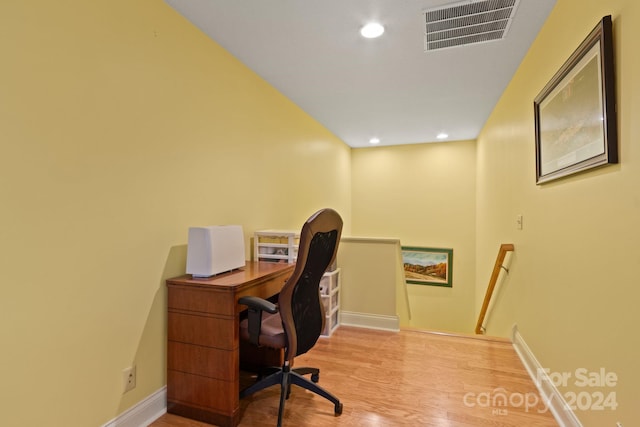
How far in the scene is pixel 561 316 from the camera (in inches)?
72.2

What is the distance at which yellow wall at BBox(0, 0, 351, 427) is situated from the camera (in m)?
1.26

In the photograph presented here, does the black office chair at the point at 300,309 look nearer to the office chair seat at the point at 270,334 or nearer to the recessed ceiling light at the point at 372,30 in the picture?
the office chair seat at the point at 270,334

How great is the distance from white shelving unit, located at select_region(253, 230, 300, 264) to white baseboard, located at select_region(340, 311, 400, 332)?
3.90 feet

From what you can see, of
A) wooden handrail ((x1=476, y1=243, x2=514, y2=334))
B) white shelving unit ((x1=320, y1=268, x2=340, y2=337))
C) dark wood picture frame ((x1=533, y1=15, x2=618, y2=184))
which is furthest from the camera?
white shelving unit ((x1=320, y1=268, x2=340, y2=337))

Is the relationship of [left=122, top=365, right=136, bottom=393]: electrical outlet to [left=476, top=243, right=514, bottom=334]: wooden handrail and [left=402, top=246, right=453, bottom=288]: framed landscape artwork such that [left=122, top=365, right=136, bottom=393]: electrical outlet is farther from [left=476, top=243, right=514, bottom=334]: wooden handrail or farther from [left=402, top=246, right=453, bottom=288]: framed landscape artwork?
[left=402, top=246, right=453, bottom=288]: framed landscape artwork

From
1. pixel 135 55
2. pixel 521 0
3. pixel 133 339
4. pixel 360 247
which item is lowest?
pixel 133 339

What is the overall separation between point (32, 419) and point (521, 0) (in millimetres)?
3233

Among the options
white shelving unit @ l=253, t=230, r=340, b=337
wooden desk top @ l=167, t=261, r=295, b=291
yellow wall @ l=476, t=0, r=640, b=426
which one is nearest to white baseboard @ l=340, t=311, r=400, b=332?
white shelving unit @ l=253, t=230, r=340, b=337

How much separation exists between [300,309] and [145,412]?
3.39ft

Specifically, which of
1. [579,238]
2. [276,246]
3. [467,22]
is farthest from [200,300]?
[467,22]

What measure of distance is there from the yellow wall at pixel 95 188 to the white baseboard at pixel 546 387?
2300 millimetres

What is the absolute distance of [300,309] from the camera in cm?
180

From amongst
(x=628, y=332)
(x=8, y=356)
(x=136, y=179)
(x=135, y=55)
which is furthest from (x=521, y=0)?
(x=8, y=356)

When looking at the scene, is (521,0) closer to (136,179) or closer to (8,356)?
(136,179)
